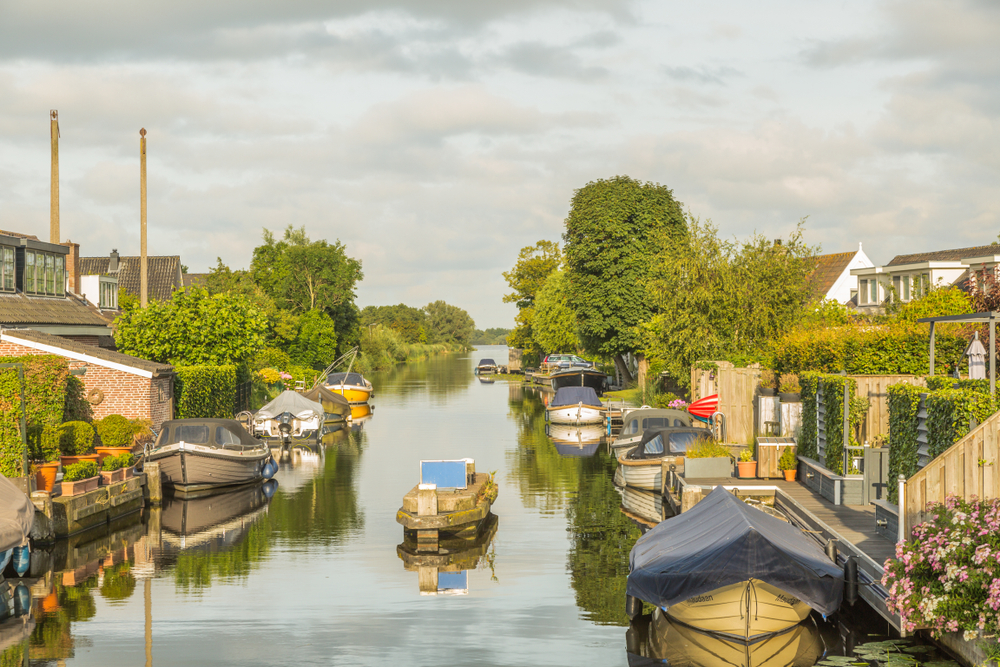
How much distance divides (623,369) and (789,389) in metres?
37.6

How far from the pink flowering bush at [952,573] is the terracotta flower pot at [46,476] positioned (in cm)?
A: 1671

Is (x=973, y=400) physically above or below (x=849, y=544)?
above

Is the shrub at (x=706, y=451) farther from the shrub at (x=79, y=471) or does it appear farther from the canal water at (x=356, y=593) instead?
the shrub at (x=79, y=471)

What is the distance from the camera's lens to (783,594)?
13133 mm

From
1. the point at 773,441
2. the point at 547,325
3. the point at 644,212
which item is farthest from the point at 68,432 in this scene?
the point at 547,325

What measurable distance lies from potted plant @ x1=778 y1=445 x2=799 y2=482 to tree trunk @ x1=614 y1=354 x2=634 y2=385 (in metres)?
37.2

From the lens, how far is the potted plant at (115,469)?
74.3 ft

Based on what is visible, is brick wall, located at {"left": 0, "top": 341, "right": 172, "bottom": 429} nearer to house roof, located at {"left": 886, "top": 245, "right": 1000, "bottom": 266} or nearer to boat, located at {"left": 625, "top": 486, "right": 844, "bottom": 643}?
boat, located at {"left": 625, "top": 486, "right": 844, "bottom": 643}

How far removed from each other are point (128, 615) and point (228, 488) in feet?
40.5

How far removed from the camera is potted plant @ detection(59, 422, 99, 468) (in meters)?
22.6

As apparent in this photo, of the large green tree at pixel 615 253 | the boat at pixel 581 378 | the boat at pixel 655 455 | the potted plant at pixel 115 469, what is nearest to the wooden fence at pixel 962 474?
the boat at pixel 655 455

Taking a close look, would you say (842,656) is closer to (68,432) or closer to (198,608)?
(198,608)

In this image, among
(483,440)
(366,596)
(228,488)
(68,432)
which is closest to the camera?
(366,596)

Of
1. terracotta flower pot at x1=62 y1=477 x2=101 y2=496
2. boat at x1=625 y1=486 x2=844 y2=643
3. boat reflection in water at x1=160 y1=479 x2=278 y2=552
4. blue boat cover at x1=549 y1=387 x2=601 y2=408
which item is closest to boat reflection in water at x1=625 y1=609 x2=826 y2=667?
boat at x1=625 y1=486 x2=844 y2=643
